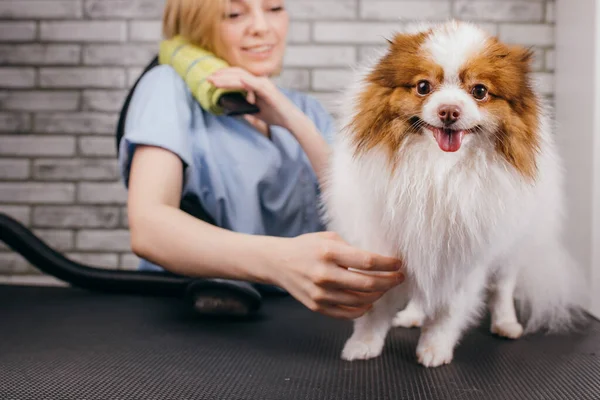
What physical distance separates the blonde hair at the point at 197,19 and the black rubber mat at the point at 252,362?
0.65 meters

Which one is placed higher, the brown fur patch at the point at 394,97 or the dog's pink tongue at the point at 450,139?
the brown fur patch at the point at 394,97

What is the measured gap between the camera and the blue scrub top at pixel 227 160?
1270 millimetres

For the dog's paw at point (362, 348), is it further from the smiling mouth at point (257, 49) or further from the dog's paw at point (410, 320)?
the smiling mouth at point (257, 49)

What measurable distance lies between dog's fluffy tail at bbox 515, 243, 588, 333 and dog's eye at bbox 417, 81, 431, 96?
566 millimetres

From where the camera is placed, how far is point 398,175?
84 centimetres

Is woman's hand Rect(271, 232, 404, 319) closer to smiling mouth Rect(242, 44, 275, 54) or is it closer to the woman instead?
the woman

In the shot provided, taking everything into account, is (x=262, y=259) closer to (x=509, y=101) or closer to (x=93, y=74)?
(x=509, y=101)

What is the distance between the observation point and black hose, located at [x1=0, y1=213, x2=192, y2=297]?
1521 millimetres

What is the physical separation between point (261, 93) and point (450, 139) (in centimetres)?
59

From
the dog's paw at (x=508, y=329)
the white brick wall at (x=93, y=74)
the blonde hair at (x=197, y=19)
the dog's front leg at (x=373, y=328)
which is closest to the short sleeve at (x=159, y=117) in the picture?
the blonde hair at (x=197, y=19)

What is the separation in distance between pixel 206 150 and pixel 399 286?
611mm

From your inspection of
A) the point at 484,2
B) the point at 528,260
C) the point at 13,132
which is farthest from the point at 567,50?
the point at 13,132

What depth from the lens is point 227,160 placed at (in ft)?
4.60

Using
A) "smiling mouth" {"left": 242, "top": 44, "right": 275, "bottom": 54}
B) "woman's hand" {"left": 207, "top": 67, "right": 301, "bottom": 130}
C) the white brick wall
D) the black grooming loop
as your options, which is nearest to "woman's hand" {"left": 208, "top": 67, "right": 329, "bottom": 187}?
"woman's hand" {"left": 207, "top": 67, "right": 301, "bottom": 130}
